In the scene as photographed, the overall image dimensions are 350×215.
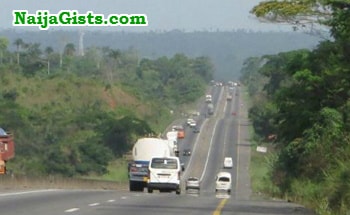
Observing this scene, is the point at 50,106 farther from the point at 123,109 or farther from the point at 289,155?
the point at 289,155

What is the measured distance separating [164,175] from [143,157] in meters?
7.05

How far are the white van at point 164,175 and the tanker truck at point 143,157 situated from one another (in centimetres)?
335

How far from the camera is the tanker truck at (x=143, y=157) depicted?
57812 mm

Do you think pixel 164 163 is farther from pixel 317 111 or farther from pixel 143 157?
pixel 317 111

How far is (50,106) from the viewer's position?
13825 cm

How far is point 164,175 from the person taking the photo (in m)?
53.7

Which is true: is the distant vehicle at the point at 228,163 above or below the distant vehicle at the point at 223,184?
above

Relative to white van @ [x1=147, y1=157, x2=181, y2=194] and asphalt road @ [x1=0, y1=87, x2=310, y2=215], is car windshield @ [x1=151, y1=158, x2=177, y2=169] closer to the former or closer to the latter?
white van @ [x1=147, y1=157, x2=181, y2=194]

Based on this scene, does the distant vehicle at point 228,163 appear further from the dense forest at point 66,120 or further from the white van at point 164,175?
the white van at point 164,175

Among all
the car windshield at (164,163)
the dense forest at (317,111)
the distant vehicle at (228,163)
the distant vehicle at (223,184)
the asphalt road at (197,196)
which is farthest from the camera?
the distant vehicle at (228,163)

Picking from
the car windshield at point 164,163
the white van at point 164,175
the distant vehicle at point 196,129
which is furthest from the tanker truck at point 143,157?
the distant vehicle at point 196,129

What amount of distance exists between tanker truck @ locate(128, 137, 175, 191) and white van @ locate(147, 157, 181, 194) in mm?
3347

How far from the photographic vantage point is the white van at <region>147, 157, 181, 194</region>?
53531 mm

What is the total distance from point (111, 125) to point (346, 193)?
96.3 metres
